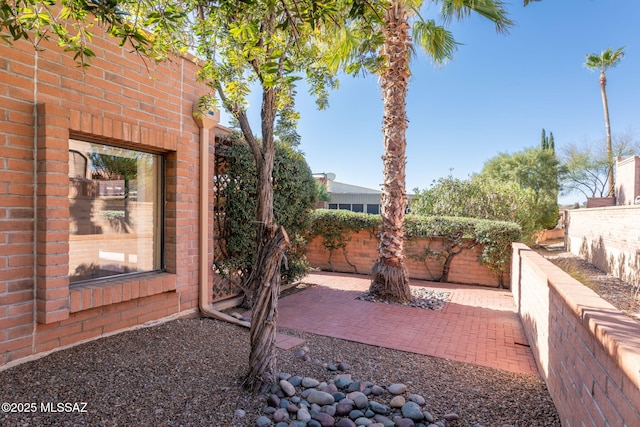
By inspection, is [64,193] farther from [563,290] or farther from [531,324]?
[531,324]

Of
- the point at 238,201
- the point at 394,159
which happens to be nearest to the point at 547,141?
the point at 394,159

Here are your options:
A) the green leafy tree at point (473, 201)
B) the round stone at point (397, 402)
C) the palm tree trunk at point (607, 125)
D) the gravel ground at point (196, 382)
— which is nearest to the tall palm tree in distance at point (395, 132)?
the gravel ground at point (196, 382)

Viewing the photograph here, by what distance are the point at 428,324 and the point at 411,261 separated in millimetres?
4327

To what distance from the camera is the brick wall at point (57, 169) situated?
2988 mm

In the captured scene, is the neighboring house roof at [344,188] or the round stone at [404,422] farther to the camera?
the neighboring house roof at [344,188]

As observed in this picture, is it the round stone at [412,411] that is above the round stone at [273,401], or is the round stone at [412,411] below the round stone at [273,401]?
below

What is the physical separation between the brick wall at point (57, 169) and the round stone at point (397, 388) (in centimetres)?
291

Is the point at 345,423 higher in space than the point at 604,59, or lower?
lower

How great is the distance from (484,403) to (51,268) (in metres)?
4.05

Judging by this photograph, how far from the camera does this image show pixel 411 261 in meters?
9.80

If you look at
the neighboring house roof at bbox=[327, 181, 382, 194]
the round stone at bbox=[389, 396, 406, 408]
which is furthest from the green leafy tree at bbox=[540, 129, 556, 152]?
the round stone at bbox=[389, 396, 406, 408]

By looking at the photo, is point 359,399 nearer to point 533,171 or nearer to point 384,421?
point 384,421

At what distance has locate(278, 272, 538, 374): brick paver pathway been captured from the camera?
440cm

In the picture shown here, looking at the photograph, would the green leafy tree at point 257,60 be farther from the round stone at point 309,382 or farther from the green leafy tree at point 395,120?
the green leafy tree at point 395,120
